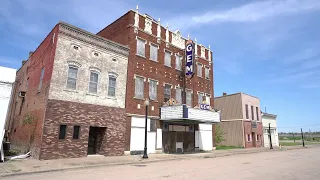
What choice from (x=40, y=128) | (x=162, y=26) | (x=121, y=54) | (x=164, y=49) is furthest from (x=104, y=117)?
(x=162, y=26)

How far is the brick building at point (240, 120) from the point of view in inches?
1465

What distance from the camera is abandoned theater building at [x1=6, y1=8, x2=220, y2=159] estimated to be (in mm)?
16469

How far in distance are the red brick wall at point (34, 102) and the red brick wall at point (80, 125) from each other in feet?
2.46

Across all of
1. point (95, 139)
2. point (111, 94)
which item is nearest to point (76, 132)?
point (95, 139)

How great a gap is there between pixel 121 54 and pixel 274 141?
3983 centimetres

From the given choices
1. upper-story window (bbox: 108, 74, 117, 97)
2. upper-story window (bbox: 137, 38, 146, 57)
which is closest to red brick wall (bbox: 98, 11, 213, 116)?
upper-story window (bbox: 137, 38, 146, 57)

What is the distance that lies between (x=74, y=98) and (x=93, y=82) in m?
2.20

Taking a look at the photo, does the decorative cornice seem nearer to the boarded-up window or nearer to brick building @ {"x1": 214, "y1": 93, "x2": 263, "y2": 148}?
the boarded-up window

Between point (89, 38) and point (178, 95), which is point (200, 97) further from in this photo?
point (89, 38)

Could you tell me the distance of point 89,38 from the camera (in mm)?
18625

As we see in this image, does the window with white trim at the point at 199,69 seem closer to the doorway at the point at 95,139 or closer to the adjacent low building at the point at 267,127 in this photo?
the doorway at the point at 95,139

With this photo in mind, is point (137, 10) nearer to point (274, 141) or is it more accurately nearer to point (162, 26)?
point (162, 26)

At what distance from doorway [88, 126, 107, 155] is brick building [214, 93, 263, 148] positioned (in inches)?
1005

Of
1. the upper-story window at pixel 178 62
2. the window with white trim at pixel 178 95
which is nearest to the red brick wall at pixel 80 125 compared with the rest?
the window with white trim at pixel 178 95
